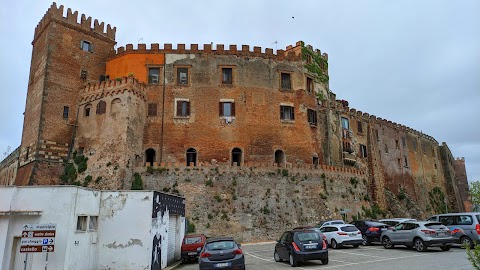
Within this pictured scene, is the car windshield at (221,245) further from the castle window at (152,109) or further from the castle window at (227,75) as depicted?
the castle window at (227,75)

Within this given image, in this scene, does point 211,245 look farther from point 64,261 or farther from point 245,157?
point 245,157

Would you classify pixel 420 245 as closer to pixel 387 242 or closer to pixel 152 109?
pixel 387 242

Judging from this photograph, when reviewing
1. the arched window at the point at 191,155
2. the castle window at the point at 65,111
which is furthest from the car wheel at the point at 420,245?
the castle window at the point at 65,111

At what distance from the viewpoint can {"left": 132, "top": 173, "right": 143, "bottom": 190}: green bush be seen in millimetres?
29377

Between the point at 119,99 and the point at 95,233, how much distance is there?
59.9 ft

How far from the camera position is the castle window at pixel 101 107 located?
31.2m

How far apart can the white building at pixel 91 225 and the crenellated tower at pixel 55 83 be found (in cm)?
1712

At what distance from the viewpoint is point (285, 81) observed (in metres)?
37.6

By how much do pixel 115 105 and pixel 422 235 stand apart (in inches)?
968

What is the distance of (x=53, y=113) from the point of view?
31.4 meters

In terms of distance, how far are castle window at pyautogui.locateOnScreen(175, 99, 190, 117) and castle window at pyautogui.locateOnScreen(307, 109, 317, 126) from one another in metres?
12.3

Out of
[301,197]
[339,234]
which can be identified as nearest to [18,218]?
[339,234]

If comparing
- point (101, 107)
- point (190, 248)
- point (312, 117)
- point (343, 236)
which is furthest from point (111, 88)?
point (343, 236)

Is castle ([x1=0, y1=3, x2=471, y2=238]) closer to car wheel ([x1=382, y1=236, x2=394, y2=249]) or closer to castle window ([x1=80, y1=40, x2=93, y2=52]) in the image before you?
castle window ([x1=80, y1=40, x2=93, y2=52])
